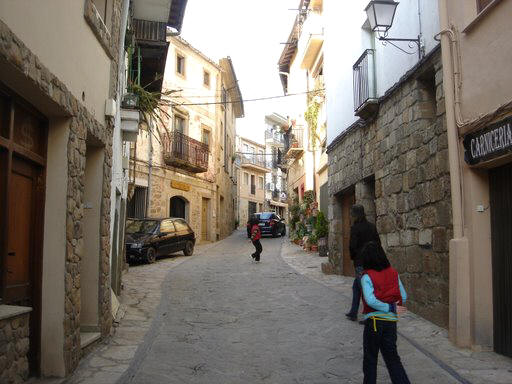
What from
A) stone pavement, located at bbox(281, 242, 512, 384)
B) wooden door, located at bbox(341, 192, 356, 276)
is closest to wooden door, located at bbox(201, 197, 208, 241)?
wooden door, located at bbox(341, 192, 356, 276)

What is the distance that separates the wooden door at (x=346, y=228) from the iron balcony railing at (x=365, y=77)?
2.78 m

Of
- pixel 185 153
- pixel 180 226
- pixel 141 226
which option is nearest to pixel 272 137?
pixel 185 153

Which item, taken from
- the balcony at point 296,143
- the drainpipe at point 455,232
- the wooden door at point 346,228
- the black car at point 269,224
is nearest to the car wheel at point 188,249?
the wooden door at point 346,228

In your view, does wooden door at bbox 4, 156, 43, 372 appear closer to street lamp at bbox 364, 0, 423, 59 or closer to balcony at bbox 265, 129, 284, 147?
street lamp at bbox 364, 0, 423, 59

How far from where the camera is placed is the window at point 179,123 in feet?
77.9

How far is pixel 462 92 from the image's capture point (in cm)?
591

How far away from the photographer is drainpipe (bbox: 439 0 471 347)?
5.62m

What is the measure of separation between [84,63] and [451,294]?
4909 millimetres

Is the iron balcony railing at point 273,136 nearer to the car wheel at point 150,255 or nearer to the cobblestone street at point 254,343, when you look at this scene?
the car wheel at point 150,255

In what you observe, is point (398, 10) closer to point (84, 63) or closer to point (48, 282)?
point (84, 63)

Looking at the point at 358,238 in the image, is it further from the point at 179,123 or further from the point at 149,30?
the point at 179,123

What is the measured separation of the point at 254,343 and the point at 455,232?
2.70 meters

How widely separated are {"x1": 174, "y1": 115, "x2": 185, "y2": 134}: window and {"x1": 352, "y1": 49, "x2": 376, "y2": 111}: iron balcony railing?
48.3 ft

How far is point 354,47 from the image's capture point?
10.9 m
